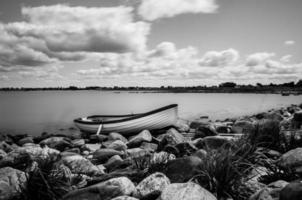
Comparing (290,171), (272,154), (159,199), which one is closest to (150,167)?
(159,199)

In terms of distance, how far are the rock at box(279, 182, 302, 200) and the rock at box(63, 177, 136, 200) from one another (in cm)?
253

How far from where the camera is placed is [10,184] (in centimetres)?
547

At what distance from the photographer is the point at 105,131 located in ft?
54.5

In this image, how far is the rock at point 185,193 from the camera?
3760mm

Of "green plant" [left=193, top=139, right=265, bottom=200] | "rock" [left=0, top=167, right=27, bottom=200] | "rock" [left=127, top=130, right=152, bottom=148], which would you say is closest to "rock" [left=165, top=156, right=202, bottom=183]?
"green plant" [left=193, top=139, right=265, bottom=200]

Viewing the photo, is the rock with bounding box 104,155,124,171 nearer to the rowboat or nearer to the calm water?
the rowboat

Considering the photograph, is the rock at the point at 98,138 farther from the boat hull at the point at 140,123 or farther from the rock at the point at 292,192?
the rock at the point at 292,192

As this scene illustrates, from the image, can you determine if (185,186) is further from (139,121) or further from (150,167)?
(139,121)

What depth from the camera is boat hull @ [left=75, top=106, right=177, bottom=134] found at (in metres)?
15.9

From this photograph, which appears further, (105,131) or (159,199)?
(105,131)

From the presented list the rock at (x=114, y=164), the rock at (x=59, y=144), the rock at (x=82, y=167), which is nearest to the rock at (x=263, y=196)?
the rock at (x=82, y=167)

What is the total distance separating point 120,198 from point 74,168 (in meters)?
3.48

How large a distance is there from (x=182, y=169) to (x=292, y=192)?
2467mm

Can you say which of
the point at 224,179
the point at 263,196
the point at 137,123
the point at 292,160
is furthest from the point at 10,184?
the point at 137,123
